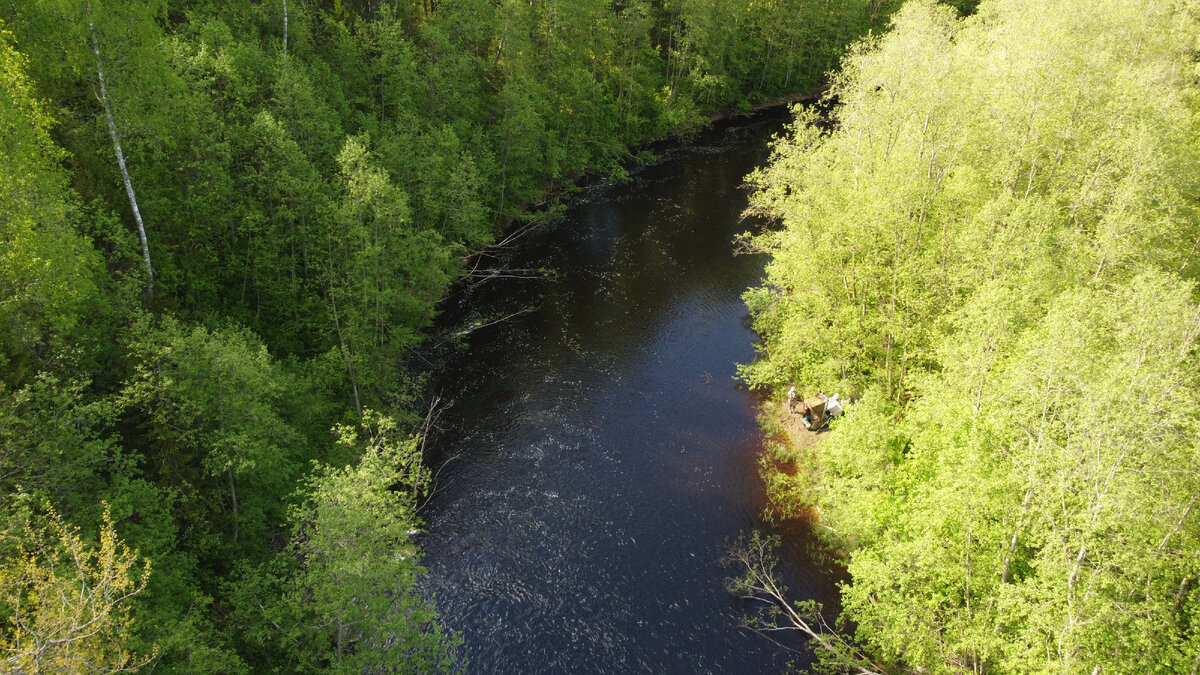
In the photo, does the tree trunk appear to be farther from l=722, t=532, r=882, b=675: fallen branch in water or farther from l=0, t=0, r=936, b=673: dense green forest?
l=722, t=532, r=882, b=675: fallen branch in water

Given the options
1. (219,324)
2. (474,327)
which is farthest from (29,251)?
(474,327)

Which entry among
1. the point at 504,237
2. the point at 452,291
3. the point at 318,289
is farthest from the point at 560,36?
the point at 318,289

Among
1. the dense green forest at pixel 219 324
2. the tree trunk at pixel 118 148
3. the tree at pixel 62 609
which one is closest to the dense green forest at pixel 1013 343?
the dense green forest at pixel 219 324

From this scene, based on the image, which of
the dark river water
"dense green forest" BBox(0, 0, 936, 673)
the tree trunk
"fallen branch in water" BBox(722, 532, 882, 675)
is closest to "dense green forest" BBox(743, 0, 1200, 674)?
"fallen branch in water" BBox(722, 532, 882, 675)

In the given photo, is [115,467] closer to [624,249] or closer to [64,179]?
[64,179]

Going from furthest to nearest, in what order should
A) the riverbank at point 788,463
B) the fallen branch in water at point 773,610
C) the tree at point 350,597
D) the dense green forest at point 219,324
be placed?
the riverbank at point 788,463 < the fallen branch in water at point 773,610 < the tree at point 350,597 < the dense green forest at point 219,324

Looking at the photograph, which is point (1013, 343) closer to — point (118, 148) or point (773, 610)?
point (773, 610)

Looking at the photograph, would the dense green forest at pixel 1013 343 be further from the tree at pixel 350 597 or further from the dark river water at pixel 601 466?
the tree at pixel 350 597
